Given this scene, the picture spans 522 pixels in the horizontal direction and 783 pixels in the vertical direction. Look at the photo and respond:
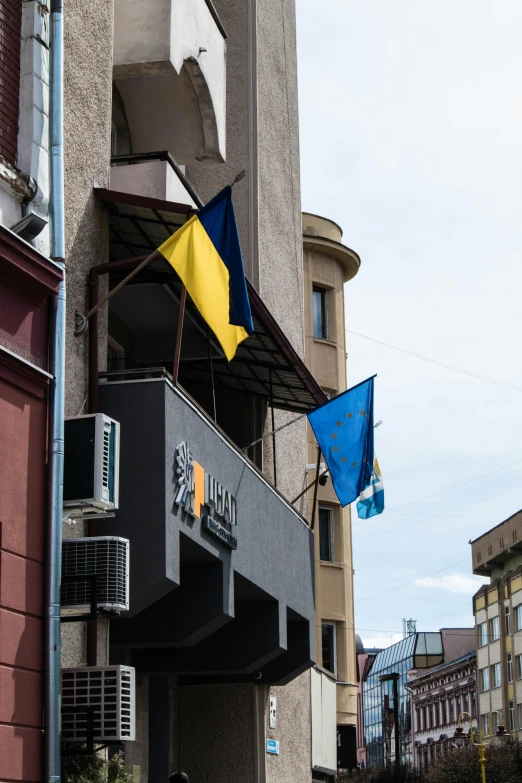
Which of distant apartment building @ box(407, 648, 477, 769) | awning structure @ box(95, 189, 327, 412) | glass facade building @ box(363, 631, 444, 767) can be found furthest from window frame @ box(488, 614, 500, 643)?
awning structure @ box(95, 189, 327, 412)

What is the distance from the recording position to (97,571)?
32.1ft

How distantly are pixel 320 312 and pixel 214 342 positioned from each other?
1694 centimetres

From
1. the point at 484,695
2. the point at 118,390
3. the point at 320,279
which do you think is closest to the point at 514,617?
the point at 484,695

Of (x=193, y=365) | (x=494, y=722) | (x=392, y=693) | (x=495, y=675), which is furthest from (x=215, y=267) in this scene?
(x=392, y=693)

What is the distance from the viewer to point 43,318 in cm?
1022

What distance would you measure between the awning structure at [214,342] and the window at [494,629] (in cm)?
6580

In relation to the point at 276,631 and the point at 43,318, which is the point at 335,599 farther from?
the point at 43,318

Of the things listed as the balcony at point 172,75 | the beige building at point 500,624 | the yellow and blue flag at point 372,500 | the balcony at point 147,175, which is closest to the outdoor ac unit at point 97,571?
the balcony at point 147,175

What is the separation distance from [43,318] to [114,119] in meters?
8.06

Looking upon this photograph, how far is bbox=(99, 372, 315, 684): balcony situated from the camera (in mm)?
11469

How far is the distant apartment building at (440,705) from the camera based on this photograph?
99125 millimetres

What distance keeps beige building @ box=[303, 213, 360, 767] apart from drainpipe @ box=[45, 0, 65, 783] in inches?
743

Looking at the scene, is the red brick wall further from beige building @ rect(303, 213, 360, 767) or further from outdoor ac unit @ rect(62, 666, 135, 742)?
beige building @ rect(303, 213, 360, 767)

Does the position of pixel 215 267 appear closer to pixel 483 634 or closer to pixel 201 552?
pixel 201 552
